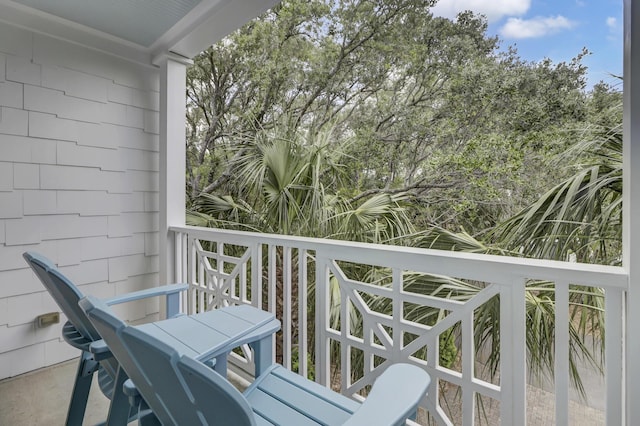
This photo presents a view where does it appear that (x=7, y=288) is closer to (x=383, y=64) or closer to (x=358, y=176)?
(x=358, y=176)

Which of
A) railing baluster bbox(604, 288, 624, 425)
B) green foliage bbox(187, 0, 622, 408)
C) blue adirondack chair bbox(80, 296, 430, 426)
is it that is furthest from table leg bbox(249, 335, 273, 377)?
green foliage bbox(187, 0, 622, 408)

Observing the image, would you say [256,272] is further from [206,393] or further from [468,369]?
[206,393]

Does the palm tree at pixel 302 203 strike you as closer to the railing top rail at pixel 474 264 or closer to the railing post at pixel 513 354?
the railing top rail at pixel 474 264

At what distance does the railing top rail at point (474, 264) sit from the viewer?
1.15 meters

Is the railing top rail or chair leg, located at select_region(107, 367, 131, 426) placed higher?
the railing top rail

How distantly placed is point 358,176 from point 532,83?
2.88 meters

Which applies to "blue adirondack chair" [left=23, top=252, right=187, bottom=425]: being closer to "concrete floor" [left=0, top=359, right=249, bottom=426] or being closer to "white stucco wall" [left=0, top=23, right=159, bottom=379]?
"concrete floor" [left=0, top=359, right=249, bottom=426]

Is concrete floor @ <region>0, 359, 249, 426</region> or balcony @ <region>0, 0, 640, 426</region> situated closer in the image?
balcony @ <region>0, 0, 640, 426</region>

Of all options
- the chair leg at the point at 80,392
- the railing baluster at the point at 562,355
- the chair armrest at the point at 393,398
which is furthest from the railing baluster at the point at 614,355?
the chair leg at the point at 80,392

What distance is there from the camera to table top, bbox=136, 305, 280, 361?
→ 1322 millimetres

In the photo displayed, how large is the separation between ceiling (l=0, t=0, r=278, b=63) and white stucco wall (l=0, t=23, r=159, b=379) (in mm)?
102

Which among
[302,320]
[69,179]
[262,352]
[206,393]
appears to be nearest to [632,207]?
[206,393]

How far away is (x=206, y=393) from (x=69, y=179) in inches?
110

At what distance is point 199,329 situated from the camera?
1.51 m
